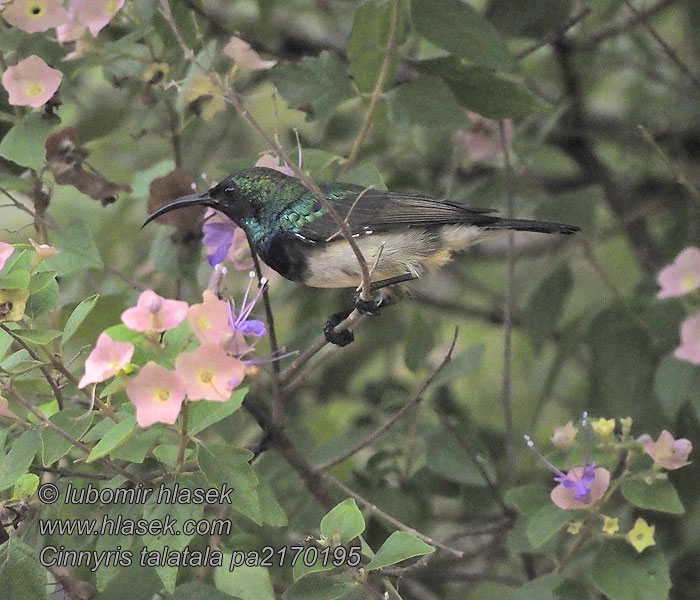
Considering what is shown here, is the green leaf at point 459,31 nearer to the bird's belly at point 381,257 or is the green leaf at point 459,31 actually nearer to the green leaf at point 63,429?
the bird's belly at point 381,257

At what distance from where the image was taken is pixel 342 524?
1.54 meters

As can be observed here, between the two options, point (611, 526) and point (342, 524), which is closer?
point (342, 524)

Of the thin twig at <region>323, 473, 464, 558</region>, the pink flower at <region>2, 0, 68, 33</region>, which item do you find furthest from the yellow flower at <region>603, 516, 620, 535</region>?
the pink flower at <region>2, 0, 68, 33</region>

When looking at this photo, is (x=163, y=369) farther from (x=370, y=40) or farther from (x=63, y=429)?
(x=370, y=40)

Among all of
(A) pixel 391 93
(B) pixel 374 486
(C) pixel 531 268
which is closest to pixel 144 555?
(B) pixel 374 486

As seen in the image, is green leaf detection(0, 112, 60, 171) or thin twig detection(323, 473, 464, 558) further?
green leaf detection(0, 112, 60, 171)

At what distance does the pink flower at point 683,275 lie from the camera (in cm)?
219

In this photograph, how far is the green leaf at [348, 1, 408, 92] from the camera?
2170mm

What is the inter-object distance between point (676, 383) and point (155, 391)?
55.6 inches

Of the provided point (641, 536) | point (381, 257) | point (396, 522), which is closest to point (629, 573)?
point (641, 536)

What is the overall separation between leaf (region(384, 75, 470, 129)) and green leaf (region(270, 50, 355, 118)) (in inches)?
4.8

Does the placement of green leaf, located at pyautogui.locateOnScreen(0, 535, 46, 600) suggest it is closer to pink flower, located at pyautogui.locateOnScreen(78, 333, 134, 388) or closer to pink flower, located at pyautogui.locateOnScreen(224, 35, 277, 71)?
A: pink flower, located at pyautogui.locateOnScreen(78, 333, 134, 388)

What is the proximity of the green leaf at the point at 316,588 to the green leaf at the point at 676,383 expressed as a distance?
109 cm

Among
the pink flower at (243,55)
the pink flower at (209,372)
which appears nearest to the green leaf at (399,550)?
the pink flower at (209,372)
